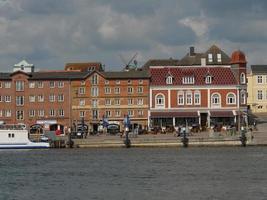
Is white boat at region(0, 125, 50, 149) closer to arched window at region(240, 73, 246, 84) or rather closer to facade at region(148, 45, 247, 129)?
facade at region(148, 45, 247, 129)

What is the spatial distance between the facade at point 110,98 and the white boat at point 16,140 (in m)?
29.0

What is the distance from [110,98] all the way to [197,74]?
1526cm

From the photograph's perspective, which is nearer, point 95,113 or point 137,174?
point 137,174

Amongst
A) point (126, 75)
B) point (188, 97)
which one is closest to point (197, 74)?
point (188, 97)

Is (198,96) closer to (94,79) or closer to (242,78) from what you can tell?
(242,78)

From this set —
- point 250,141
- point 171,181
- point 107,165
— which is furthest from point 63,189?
A: point 250,141

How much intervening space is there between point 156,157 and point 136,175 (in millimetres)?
23053

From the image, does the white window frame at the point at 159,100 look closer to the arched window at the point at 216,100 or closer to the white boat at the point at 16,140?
the arched window at the point at 216,100

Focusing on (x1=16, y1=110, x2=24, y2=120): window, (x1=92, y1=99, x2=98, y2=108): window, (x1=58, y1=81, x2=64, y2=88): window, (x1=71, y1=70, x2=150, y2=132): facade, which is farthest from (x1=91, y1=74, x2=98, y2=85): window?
(x1=16, y1=110, x2=24, y2=120): window

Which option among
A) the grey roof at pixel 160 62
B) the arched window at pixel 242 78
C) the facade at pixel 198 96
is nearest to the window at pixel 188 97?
the facade at pixel 198 96

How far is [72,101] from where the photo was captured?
490ft

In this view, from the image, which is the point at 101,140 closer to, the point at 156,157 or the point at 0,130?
the point at 0,130

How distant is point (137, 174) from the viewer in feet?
249


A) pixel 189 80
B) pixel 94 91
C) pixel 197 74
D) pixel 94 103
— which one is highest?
pixel 197 74
